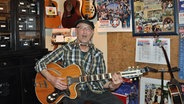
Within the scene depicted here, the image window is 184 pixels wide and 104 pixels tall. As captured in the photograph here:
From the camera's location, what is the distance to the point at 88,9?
3035 mm

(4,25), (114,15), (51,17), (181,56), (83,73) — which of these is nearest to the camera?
(83,73)

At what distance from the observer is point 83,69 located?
2.15 metres

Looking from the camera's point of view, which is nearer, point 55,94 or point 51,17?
point 55,94

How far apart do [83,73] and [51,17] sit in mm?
1587

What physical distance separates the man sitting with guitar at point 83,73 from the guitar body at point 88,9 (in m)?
0.72

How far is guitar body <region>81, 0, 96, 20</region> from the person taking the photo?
2.97 metres

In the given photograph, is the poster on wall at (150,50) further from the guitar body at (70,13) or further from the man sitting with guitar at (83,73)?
the guitar body at (70,13)

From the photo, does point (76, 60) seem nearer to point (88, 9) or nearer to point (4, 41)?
point (88, 9)

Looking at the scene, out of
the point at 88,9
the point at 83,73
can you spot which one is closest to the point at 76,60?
the point at 83,73

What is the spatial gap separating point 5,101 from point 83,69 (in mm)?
1296

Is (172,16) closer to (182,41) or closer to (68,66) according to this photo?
(182,41)

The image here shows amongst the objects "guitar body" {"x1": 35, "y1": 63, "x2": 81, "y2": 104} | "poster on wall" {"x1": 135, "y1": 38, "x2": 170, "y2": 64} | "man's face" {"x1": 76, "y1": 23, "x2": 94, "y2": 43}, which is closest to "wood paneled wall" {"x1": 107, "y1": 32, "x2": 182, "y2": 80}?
"poster on wall" {"x1": 135, "y1": 38, "x2": 170, "y2": 64}

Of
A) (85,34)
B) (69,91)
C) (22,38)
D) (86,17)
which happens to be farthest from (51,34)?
(69,91)

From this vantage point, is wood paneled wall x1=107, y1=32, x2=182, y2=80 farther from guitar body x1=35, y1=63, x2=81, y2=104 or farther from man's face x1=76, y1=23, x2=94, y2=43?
guitar body x1=35, y1=63, x2=81, y2=104
